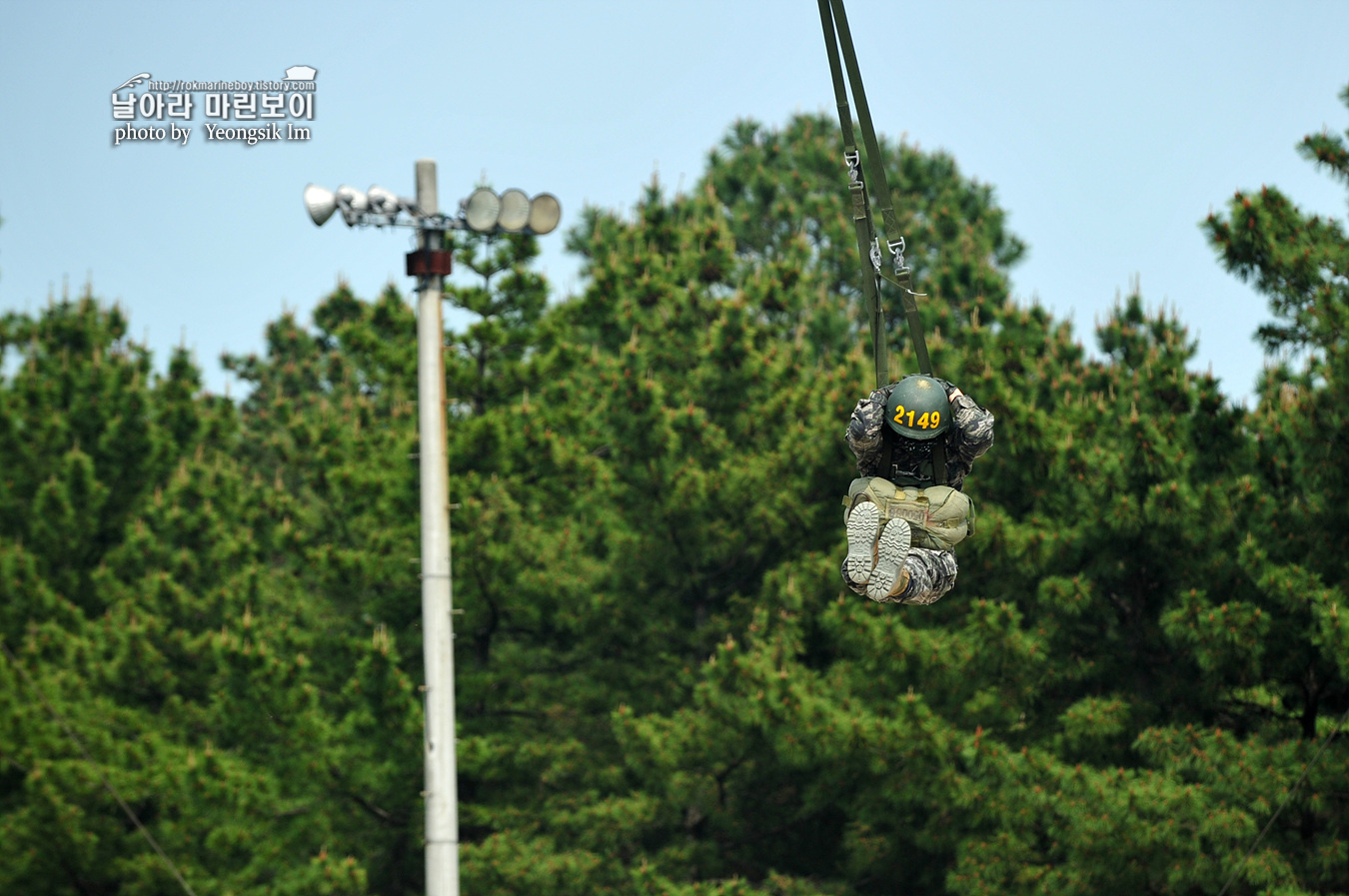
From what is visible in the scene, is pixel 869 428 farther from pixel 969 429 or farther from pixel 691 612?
pixel 691 612

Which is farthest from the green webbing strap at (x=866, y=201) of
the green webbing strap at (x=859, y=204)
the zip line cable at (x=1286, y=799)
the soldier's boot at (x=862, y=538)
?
the zip line cable at (x=1286, y=799)

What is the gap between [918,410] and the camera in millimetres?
7422

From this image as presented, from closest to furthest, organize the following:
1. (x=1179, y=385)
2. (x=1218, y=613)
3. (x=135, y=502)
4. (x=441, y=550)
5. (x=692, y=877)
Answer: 1. (x=441, y=550)
2. (x=1218, y=613)
3. (x=1179, y=385)
4. (x=692, y=877)
5. (x=135, y=502)

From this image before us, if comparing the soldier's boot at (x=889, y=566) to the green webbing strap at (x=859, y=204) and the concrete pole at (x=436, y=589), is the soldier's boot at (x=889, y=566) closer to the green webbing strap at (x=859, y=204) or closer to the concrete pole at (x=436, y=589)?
the green webbing strap at (x=859, y=204)

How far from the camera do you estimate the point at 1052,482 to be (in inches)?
723

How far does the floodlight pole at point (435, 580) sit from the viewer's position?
11.6m

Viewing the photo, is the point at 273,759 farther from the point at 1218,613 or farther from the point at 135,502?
the point at 1218,613

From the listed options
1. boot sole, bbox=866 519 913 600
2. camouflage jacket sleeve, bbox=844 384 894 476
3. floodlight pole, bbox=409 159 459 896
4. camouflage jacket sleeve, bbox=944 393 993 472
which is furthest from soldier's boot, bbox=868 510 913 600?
floodlight pole, bbox=409 159 459 896

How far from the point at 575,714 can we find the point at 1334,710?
11.4m

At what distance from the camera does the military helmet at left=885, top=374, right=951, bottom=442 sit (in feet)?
24.3

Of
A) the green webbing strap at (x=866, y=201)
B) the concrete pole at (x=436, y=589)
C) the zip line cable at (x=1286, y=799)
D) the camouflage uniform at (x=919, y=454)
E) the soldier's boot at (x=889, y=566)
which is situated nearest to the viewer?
the green webbing strap at (x=866, y=201)

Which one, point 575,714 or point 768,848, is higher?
point 575,714

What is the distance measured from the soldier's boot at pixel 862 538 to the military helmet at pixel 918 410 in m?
0.43

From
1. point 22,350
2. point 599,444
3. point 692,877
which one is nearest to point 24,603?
point 22,350
